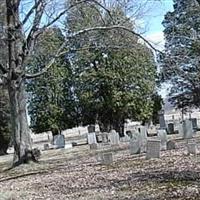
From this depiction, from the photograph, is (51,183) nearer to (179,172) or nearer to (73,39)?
(179,172)

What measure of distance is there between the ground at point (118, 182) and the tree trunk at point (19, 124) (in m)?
2.88

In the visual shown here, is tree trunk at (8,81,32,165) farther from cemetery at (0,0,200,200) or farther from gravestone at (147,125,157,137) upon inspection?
gravestone at (147,125,157,137)

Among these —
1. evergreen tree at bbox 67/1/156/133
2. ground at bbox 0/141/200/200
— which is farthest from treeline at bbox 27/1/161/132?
ground at bbox 0/141/200/200

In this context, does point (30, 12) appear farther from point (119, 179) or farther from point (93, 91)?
point (93, 91)

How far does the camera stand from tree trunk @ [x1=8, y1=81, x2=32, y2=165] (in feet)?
68.0

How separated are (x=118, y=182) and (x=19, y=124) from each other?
9.50 metres

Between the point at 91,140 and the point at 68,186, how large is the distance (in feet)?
62.1

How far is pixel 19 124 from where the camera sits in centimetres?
2098

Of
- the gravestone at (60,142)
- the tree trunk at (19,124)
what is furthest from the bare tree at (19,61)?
the gravestone at (60,142)

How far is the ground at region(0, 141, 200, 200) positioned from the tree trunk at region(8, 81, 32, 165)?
2.88 meters

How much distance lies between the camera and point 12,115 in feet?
69.1

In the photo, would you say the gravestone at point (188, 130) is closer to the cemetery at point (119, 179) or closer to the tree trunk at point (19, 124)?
the cemetery at point (119, 179)

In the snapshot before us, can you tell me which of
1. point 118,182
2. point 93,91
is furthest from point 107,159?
point 93,91

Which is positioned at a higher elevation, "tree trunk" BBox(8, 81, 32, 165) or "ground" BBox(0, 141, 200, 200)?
"tree trunk" BBox(8, 81, 32, 165)
